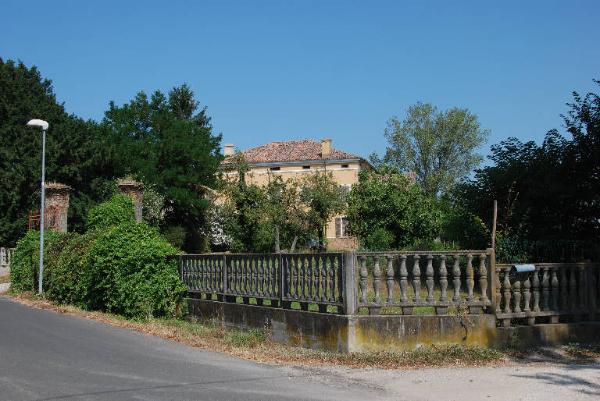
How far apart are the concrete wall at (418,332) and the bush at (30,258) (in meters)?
12.9

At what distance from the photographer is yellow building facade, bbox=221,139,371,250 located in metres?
66.8

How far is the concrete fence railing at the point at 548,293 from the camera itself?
34.1ft

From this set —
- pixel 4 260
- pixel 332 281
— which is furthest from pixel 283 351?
pixel 4 260

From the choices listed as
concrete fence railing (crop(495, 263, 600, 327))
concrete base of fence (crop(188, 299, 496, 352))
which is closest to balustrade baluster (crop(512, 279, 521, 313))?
concrete fence railing (crop(495, 263, 600, 327))

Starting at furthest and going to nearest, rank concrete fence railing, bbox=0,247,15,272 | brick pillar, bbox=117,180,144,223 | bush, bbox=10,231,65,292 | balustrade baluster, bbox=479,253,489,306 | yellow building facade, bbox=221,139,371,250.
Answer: yellow building facade, bbox=221,139,371,250, concrete fence railing, bbox=0,247,15,272, brick pillar, bbox=117,180,144,223, bush, bbox=10,231,65,292, balustrade baluster, bbox=479,253,489,306

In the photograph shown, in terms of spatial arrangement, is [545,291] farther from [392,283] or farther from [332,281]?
[332,281]

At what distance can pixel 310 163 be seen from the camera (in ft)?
228

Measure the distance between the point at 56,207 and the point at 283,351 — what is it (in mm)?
17392

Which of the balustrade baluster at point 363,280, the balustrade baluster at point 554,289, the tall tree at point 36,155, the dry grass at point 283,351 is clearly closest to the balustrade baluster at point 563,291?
the balustrade baluster at point 554,289

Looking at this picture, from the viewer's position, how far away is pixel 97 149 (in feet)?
152

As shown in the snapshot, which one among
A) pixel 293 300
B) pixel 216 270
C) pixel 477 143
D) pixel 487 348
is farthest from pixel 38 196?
pixel 477 143

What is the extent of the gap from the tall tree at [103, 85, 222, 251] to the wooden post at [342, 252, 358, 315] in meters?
42.7

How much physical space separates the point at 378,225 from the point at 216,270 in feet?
94.3

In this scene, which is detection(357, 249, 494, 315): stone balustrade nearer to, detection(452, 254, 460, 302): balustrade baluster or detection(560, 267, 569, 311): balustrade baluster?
detection(452, 254, 460, 302): balustrade baluster
